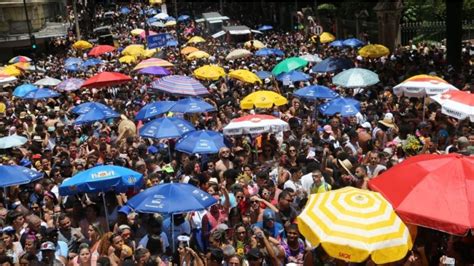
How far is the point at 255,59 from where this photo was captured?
87.0 feet

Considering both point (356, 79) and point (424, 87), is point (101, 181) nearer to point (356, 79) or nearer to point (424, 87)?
point (424, 87)

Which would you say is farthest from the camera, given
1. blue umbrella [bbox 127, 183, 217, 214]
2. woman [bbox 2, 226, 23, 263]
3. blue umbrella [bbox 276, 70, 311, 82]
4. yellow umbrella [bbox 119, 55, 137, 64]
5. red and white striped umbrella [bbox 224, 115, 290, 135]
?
yellow umbrella [bbox 119, 55, 137, 64]

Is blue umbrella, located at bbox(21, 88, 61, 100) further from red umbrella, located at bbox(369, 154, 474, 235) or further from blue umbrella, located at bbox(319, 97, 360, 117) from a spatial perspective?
red umbrella, located at bbox(369, 154, 474, 235)

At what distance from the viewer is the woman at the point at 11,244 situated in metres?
8.04

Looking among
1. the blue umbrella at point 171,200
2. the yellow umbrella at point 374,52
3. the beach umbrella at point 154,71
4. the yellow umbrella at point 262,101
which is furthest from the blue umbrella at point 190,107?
the yellow umbrella at point 374,52

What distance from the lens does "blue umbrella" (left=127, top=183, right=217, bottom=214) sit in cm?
782

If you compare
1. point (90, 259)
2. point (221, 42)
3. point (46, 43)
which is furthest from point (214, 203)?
point (46, 43)

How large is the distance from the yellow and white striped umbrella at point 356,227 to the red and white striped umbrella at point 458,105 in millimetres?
4887

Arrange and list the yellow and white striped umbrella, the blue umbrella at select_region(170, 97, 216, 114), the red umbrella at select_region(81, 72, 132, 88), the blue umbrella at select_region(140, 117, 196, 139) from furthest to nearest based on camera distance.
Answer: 1. the red umbrella at select_region(81, 72, 132, 88)
2. the blue umbrella at select_region(170, 97, 216, 114)
3. the blue umbrella at select_region(140, 117, 196, 139)
4. the yellow and white striped umbrella

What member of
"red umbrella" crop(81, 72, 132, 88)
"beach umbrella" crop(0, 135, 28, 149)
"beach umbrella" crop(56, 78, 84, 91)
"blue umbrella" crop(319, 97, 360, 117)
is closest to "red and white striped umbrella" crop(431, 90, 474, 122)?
"blue umbrella" crop(319, 97, 360, 117)

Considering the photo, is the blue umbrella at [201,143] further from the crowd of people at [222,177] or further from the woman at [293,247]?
the woman at [293,247]

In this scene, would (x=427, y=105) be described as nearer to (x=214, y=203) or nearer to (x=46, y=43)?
(x=214, y=203)

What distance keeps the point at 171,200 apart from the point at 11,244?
221cm

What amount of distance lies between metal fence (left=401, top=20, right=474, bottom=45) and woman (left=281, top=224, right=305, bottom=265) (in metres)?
25.0
